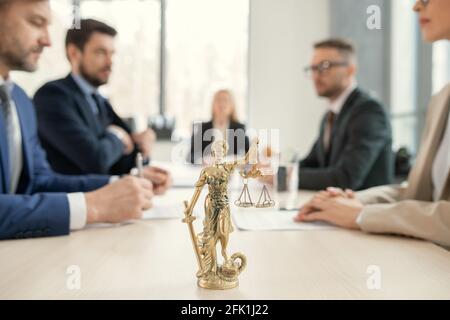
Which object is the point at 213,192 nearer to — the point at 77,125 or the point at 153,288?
the point at 153,288

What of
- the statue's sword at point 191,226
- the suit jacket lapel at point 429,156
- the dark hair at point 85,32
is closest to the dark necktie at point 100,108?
the dark hair at point 85,32

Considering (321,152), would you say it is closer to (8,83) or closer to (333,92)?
(333,92)

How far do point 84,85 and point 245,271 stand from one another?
1.83 metres

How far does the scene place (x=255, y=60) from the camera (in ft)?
11.9

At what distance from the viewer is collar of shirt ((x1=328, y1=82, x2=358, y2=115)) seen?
2580 millimetres

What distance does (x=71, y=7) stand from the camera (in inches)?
183

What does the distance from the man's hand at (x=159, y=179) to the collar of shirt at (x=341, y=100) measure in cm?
110

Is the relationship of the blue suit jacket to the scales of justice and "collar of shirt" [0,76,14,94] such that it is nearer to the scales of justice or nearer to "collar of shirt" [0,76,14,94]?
"collar of shirt" [0,76,14,94]

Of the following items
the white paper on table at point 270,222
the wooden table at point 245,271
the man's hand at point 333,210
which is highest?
the man's hand at point 333,210

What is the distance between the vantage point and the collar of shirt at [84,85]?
2.40m

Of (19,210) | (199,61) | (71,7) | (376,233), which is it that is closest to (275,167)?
(376,233)

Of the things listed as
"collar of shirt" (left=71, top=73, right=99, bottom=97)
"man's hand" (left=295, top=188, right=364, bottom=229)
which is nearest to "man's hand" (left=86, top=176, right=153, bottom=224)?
"man's hand" (left=295, top=188, right=364, bottom=229)

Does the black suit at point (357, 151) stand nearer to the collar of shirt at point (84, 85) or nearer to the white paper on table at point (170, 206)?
the white paper on table at point (170, 206)

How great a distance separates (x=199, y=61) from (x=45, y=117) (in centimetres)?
370
